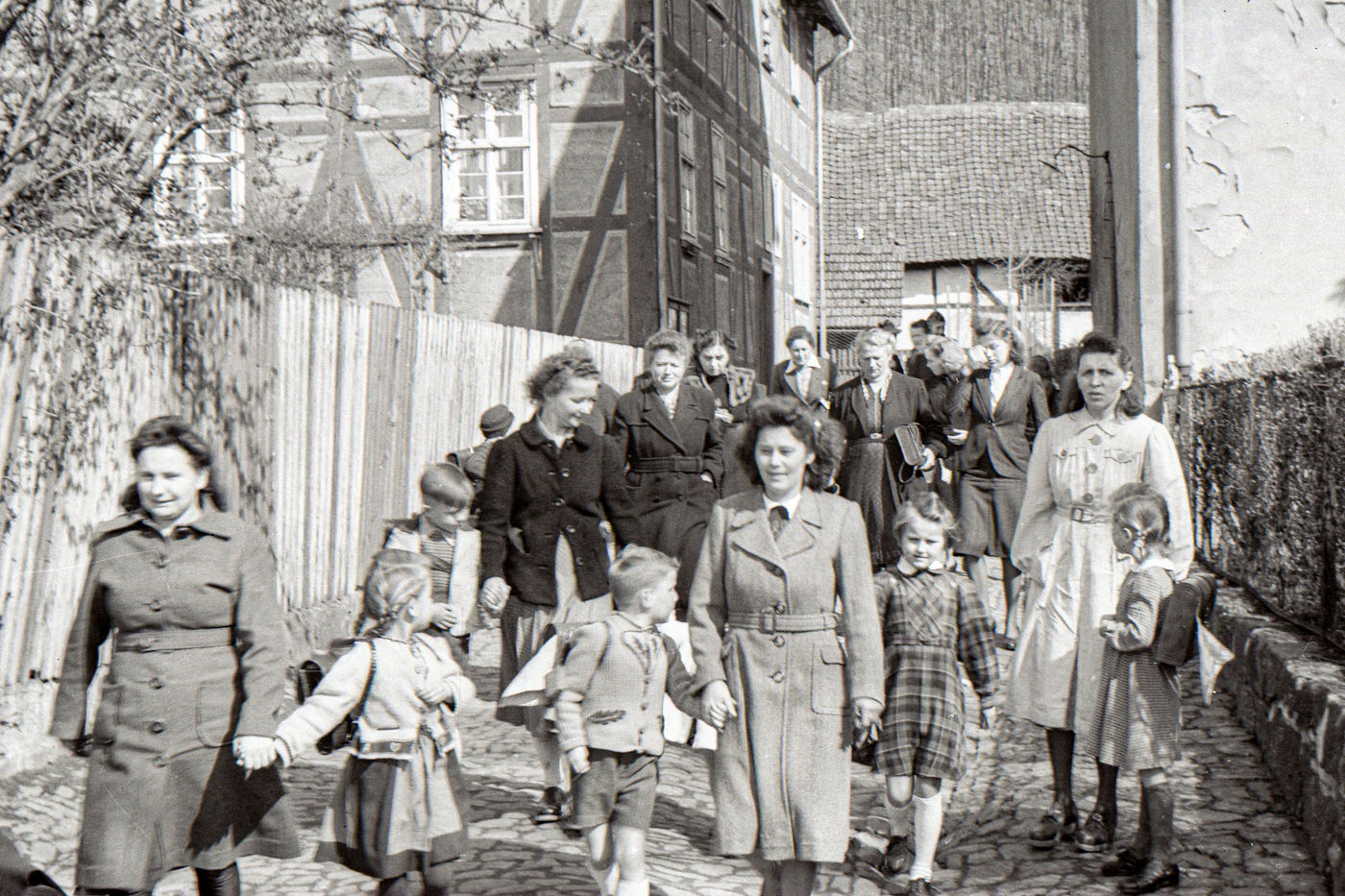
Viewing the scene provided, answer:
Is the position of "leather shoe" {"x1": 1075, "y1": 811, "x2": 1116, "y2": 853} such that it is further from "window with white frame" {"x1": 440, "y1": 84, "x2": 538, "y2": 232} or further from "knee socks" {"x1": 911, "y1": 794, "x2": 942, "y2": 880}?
"window with white frame" {"x1": 440, "y1": 84, "x2": 538, "y2": 232}

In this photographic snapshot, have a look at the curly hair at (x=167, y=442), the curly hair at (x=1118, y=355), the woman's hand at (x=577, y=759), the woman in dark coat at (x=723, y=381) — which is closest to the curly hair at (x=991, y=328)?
the woman in dark coat at (x=723, y=381)

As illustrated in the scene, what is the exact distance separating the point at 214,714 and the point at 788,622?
1658mm

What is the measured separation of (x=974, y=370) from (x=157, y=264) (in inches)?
188

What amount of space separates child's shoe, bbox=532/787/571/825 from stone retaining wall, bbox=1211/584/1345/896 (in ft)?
9.00

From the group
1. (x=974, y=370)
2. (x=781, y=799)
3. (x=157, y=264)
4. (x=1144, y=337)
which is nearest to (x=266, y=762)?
(x=781, y=799)

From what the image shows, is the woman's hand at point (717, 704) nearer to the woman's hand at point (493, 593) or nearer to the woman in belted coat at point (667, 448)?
the woman's hand at point (493, 593)

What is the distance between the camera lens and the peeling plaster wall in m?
12.0

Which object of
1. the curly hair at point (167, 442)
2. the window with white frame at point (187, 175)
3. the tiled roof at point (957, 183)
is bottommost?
the curly hair at point (167, 442)

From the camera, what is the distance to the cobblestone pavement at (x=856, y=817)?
17.4ft

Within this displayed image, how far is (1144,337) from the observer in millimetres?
12117

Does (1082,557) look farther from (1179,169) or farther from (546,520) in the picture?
(1179,169)

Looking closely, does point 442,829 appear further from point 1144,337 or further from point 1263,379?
point 1144,337

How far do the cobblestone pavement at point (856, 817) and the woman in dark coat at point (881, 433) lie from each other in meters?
2.61

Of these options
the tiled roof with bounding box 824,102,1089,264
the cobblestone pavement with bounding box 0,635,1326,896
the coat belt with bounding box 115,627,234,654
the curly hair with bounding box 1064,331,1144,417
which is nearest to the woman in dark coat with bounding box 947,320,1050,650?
the cobblestone pavement with bounding box 0,635,1326,896
